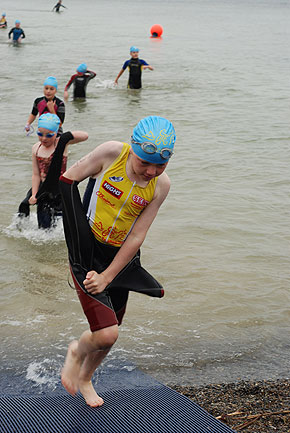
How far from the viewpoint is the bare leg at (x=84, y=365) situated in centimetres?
375

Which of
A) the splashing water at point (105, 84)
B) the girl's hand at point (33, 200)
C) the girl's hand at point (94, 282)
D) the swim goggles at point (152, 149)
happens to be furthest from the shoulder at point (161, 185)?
the splashing water at point (105, 84)

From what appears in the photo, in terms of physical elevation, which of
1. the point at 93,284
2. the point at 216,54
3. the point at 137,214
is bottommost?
the point at 216,54

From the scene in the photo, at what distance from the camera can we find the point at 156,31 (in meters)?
42.3

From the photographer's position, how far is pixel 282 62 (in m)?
30.2

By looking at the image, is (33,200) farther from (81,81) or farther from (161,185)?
(81,81)

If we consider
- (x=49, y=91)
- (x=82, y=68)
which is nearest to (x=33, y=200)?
(x=49, y=91)

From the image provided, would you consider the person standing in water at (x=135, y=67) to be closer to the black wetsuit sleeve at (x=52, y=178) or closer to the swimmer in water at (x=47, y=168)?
the swimmer in water at (x=47, y=168)

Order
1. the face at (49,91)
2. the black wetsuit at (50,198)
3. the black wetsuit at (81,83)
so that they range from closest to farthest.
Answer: the black wetsuit at (50,198) → the face at (49,91) → the black wetsuit at (81,83)

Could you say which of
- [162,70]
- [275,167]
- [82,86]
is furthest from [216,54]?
[275,167]

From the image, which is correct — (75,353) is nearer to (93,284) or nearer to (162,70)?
(93,284)

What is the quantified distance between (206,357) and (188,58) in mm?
→ 27331

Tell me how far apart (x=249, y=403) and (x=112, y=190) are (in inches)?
76.9

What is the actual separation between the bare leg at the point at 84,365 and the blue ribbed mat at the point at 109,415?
9 cm

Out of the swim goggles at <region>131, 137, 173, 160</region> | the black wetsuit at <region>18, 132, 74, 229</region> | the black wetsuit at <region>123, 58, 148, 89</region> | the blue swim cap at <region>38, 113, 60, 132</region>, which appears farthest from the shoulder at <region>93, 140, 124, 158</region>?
the black wetsuit at <region>123, 58, 148, 89</region>
